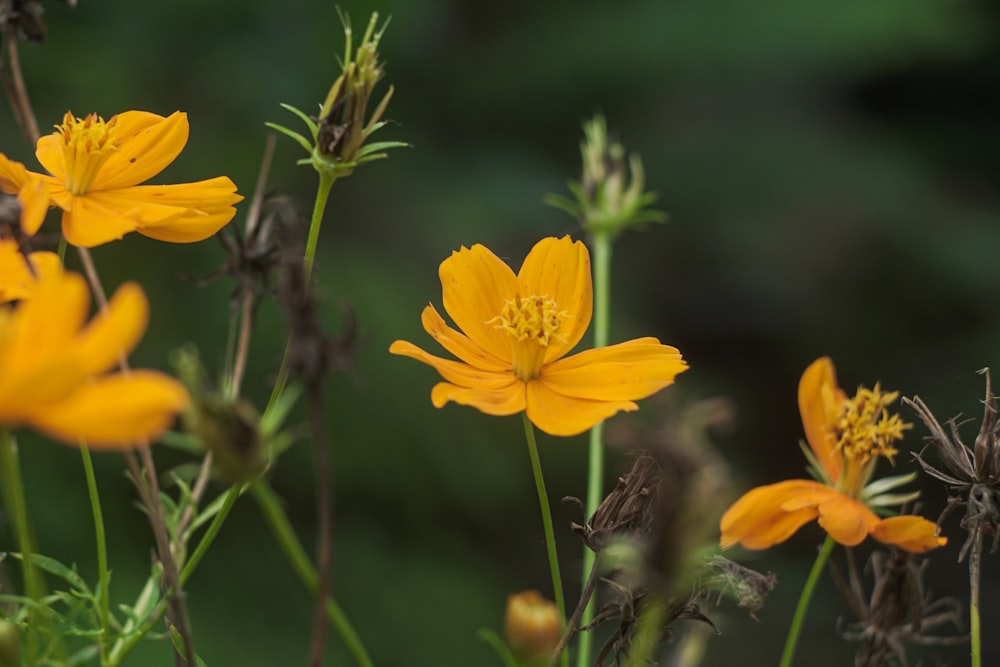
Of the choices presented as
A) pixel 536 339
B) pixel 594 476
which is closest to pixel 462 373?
pixel 536 339

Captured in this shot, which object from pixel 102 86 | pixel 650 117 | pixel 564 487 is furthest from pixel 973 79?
pixel 102 86

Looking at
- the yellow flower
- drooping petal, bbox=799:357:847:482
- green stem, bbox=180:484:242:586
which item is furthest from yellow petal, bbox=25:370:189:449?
drooping petal, bbox=799:357:847:482

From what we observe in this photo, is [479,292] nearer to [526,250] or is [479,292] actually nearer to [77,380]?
[77,380]

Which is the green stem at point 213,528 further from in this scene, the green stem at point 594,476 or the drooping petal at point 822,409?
the drooping petal at point 822,409

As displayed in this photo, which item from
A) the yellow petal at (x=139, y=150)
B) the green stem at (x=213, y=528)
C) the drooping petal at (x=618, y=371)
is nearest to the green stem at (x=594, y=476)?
the drooping petal at (x=618, y=371)

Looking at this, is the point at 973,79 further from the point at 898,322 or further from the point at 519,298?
the point at 519,298

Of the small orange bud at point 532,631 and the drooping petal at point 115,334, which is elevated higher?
the drooping petal at point 115,334
